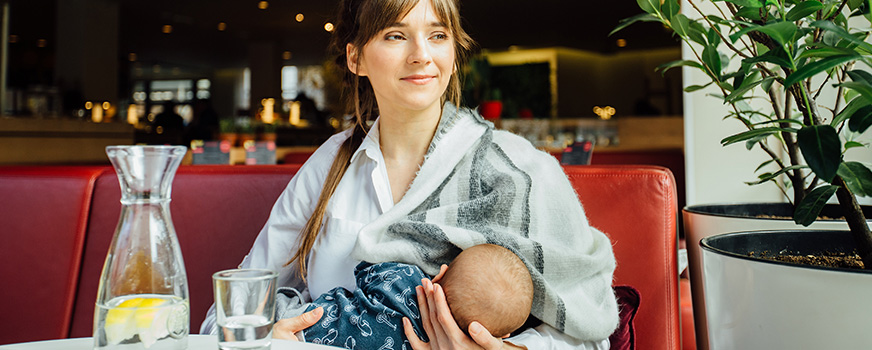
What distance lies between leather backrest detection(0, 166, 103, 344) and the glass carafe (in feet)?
3.49

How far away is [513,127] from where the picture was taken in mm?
5383

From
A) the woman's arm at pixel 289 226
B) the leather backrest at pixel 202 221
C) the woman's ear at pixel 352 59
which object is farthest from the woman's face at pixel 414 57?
the leather backrest at pixel 202 221

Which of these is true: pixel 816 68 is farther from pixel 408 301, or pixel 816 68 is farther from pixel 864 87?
pixel 408 301

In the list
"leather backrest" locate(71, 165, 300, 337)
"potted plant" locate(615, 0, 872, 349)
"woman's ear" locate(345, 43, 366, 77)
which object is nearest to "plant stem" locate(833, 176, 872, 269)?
"potted plant" locate(615, 0, 872, 349)

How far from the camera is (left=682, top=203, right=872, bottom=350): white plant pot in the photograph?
1269 millimetres

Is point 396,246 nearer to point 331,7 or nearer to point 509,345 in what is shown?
point 509,345

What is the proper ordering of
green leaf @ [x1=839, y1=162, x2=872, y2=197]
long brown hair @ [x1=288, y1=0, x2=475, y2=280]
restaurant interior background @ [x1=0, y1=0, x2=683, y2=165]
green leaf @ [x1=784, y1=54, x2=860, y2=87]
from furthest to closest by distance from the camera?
restaurant interior background @ [x1=0, y1=0, x2=683, y2=165] → long brown hair @ [x1=288, y1=0, x2=475, y2=280] → green leaf @ [x1=839, y1=162, x2=872, y2=197] → green leaf @ [x1=784, y1=54, x2=860, y2=87]

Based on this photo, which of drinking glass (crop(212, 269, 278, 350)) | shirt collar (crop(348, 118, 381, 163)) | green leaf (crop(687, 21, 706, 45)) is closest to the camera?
drinking glass (crop(212, 269, 278, 350))

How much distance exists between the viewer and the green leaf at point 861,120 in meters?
0.72

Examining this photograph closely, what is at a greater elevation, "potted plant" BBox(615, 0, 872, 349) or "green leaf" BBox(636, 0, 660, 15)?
"green leaf" BBox(636, 0, 660, 15)

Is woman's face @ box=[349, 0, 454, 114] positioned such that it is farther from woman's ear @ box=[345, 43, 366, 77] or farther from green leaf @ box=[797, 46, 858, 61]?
green leaf @ box=[797, 46, 858, 61]

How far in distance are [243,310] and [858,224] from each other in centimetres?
87

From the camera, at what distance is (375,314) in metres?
0.97

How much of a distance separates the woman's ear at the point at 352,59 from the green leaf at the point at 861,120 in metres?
0.86
